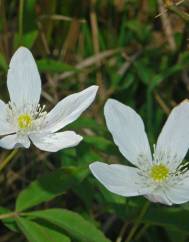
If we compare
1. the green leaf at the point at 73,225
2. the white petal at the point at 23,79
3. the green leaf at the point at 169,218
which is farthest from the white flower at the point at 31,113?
the green leaf at the point at 169,218

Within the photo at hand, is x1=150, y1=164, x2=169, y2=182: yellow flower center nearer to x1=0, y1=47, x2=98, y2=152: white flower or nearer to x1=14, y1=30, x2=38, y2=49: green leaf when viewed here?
x1=0, y1=47, x2=98, y2=152: white flower

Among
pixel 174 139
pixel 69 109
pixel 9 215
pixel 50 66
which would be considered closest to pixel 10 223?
pixel 9 215

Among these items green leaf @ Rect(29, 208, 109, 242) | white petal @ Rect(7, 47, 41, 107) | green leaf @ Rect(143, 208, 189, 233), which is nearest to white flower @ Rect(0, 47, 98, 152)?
white petal @ Rect(7, 47, 41, 107)

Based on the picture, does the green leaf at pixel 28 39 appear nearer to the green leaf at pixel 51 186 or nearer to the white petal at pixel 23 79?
the white petal at pixel 23 79

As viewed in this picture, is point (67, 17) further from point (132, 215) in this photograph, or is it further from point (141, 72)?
point (132, 215)

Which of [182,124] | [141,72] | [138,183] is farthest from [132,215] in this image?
[141,72]

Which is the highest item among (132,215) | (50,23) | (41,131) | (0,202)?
(50,23)
